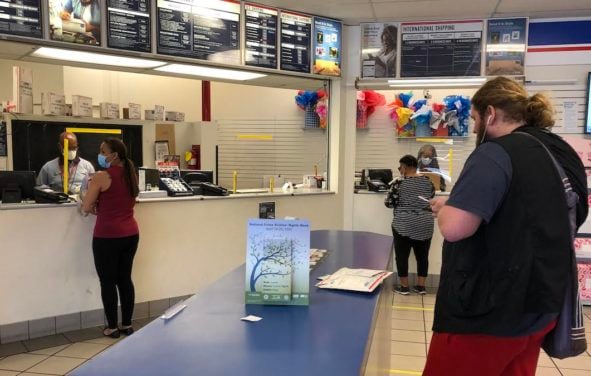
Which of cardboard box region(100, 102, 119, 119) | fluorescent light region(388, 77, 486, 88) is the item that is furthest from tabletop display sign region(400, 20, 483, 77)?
cardboard box region(100, 102, 119, 119)

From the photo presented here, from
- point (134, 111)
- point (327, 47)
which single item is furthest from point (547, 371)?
point (134, 111)

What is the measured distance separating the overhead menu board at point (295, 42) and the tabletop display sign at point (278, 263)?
3564 millimetres

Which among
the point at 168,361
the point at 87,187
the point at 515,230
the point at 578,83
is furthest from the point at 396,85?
the point at 168,361

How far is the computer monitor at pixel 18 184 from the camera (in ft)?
12.7

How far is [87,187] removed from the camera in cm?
403

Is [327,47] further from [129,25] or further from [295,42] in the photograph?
[129,25]

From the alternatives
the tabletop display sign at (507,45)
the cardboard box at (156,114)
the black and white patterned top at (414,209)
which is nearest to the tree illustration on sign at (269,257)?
the black and white patterned top at (414,209)

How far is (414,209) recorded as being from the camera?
17.1 ft

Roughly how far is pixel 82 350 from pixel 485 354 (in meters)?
3.25

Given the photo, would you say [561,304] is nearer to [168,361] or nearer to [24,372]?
[168,361]

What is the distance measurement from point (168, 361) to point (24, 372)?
2.79 meters

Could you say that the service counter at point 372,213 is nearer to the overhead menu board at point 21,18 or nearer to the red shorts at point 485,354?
the overhead menu board at point 21,18

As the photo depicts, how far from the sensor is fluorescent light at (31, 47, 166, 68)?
13.5ft

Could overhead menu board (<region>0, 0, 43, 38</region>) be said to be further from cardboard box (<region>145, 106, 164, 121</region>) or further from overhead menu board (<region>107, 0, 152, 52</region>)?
cardboard box (<region>145, 106, 164, 121</region>)
